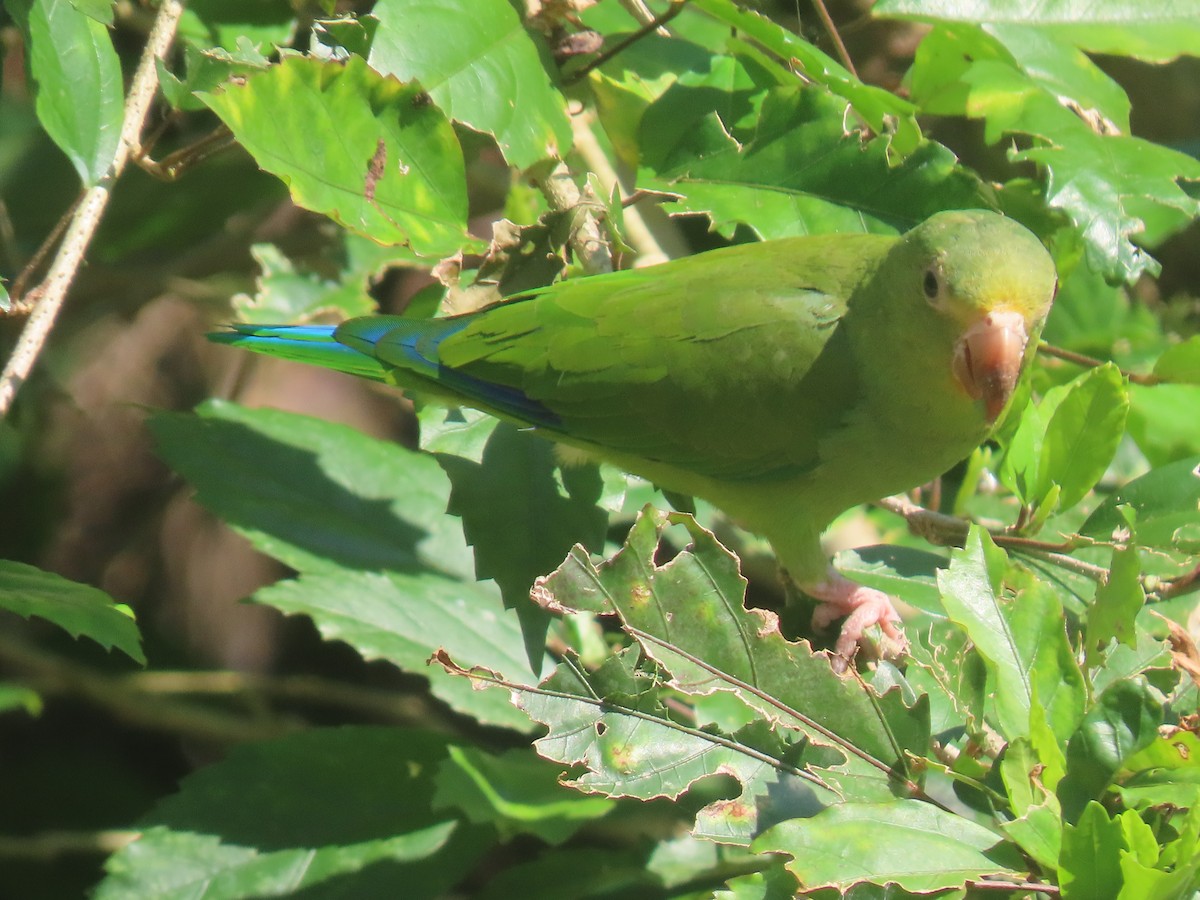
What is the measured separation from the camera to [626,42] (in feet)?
6.94

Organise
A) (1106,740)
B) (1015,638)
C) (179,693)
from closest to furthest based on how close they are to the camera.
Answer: (1106,740), (1015,638), (179,693)

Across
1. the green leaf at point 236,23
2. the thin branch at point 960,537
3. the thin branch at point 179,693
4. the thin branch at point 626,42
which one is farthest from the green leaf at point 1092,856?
the thin branch at point 179,693

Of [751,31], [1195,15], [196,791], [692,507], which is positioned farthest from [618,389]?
[1195,15]

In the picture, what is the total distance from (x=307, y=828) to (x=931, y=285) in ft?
5.15

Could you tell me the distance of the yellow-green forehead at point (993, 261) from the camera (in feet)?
6.31

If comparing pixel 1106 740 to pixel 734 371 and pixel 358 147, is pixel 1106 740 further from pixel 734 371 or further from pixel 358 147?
pixel 358 147

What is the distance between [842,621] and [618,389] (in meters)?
0.64

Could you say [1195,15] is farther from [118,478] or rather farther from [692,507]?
[118,478]

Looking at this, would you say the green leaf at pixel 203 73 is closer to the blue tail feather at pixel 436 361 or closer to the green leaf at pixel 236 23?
the green leaf at pixel 236 23

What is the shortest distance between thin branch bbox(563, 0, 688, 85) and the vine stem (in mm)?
693

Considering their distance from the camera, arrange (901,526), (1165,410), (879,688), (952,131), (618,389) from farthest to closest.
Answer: (952,131), (901,526), (1165,410), (618,389), (879,688)

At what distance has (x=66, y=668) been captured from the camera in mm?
3018

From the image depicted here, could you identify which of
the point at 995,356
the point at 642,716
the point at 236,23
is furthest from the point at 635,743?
the point at 236,23

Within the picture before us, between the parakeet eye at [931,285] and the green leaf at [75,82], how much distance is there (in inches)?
52.7
